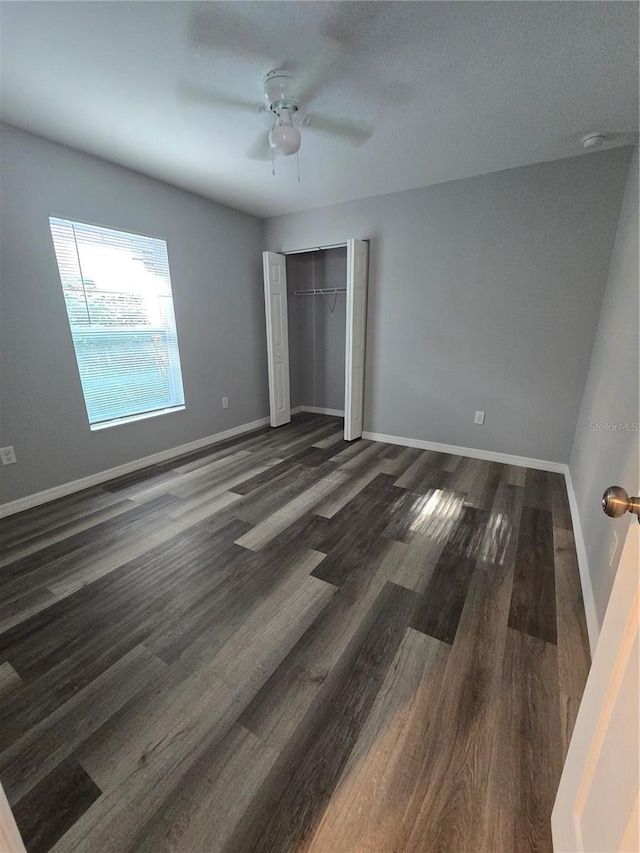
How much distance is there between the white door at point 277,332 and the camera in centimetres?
393

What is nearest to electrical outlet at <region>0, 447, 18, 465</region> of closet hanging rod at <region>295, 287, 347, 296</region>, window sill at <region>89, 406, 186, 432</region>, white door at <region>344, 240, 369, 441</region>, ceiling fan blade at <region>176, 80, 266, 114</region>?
window sill at <region>89, 406, 186, 432</region>

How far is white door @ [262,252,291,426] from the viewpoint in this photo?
12.9 ft

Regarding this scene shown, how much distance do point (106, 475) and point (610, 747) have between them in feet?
10.9

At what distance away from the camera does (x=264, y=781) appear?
971 mm

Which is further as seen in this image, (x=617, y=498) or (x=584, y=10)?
(x=584, y=10)

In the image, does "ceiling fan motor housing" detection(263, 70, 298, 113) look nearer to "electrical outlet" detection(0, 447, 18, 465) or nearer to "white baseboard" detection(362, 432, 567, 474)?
"electrical outlet" detection(0, 447, 18, 465)

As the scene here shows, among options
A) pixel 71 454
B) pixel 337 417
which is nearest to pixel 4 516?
pixel 71 454

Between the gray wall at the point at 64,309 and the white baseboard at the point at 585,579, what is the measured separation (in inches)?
134

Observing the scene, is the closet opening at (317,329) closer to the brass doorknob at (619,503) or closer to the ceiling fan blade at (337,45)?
the ceiling fan blade at (337,45)

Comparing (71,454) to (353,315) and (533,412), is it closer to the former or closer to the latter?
(353,315)

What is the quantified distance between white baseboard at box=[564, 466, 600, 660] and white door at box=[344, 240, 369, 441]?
6.82 feet

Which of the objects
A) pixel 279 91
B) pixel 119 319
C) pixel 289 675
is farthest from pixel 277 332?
pixel 289 675

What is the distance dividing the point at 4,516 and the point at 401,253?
392 cm

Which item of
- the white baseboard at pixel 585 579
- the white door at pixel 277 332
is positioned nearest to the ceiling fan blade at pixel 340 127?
the white door at pixel 277 332
